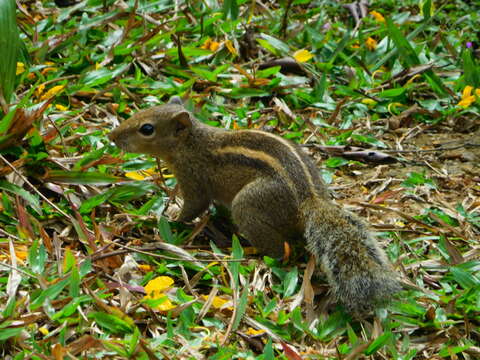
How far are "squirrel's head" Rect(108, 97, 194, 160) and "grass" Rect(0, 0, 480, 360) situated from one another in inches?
9.4

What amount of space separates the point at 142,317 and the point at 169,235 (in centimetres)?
89

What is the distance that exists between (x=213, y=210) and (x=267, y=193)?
34.5 inches

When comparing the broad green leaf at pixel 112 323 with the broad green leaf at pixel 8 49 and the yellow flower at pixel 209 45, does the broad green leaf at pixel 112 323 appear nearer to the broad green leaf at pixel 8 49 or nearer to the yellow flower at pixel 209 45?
the broad green leaf at pixel 8 49

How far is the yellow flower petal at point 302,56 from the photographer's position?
6679 millimetres

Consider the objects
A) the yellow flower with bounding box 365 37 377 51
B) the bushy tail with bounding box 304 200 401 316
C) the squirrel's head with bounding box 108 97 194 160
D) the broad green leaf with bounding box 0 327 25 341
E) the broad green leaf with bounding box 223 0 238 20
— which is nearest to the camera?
the broad green leaf with bounding box 0 327 25 341

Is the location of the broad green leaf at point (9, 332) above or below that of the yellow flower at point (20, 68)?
above

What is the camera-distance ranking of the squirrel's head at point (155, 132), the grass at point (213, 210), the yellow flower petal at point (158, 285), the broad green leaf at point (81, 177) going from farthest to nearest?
1. the squirrel's head at point (155, 132)
2. the broad green leaf at point (81, 177)
3. the yellow flower petal at point (158, 285)
4. the grass at point (213, 210)

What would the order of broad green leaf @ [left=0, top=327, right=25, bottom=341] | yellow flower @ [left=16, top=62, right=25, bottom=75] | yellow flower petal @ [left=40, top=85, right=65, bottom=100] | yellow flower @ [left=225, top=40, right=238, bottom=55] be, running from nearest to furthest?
broad green leaf @ [left=0, top=327, right=25, bottom=341] < yellow flower petal @ [left=40, top=85, right=65, bottom=100] < yellow flower @ [left=16, top=62, right=25, bottom=75] < yellow flower @ [left=225, top=40, right=238, bottom=55]

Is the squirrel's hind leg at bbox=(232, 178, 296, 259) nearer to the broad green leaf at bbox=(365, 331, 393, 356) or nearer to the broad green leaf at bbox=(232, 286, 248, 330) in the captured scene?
the broad green leaf at bbox=(232, 286, 248, 330)

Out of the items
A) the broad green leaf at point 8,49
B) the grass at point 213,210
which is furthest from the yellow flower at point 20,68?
the broad green leaf at point 8,49

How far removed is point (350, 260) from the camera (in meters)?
3.86

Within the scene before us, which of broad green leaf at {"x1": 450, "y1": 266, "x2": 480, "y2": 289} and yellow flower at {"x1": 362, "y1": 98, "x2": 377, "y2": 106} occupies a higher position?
broad green leaf at {"x1": 450, "y1": 266, "x2": 480, "y2": 289}

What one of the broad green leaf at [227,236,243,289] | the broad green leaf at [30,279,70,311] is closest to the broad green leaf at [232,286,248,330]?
the broad green leaf at [227,236,243,289]

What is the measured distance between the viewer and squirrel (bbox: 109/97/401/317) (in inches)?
151
